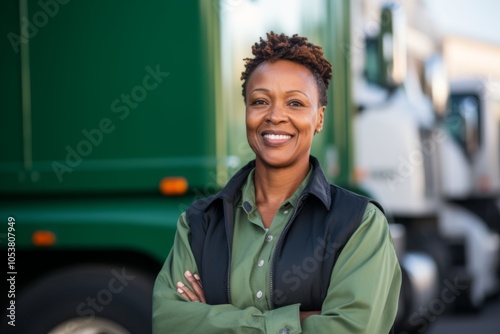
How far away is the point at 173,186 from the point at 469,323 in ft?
19.0

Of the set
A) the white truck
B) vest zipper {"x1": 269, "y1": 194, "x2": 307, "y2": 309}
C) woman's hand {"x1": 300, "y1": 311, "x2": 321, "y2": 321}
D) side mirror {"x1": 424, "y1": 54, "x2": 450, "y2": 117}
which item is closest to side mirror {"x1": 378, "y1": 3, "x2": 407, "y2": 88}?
the white truck

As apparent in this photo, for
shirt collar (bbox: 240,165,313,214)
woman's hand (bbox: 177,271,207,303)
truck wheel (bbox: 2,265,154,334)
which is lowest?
truck wheel (bbox: 2,265,154,334)

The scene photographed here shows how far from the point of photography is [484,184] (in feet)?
37.5

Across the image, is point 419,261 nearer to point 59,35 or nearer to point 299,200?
point 59,35

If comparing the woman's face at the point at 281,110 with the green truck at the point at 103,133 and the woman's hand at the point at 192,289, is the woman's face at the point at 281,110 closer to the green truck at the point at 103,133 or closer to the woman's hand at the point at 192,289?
the woman's hand at the point at 192,289

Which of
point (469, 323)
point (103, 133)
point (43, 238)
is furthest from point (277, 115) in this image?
point (469, 323)

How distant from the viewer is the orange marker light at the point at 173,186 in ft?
15.1

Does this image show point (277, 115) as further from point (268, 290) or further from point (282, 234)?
point (268, 290)

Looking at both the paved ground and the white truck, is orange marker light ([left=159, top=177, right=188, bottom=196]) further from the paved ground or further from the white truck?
the paved ground

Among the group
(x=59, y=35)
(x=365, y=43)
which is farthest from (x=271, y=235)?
(x=365, y=43)

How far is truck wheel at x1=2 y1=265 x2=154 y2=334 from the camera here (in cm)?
449

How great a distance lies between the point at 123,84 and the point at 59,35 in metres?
0.45

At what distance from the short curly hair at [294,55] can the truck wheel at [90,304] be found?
204 cm

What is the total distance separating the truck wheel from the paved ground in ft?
14.6
